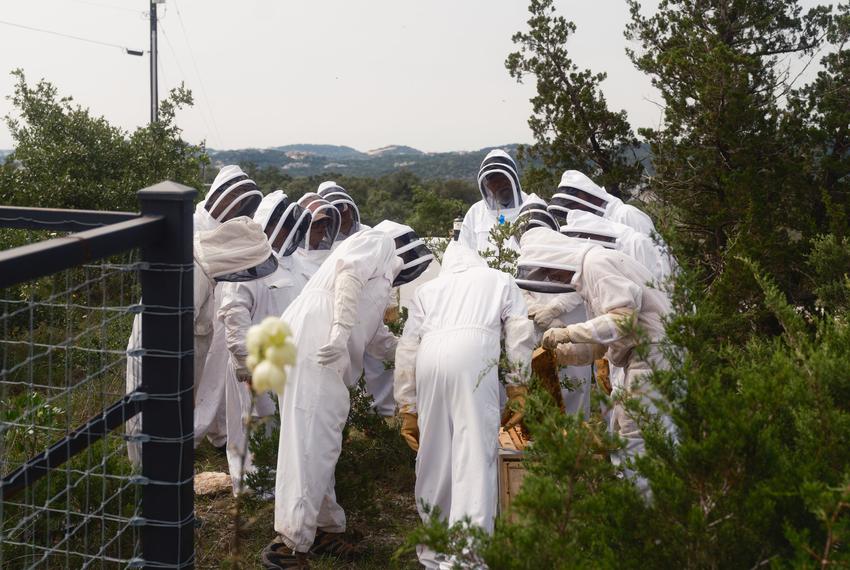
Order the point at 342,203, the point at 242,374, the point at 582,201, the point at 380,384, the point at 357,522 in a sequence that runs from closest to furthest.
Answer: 1. the point at 357,522
2. the point at 242,374
3. the point at 582,201
4. the point at 380,384
5. the point at 342,203

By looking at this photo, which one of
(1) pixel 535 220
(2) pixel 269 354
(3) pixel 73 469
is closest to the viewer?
(2) pixel 269 354

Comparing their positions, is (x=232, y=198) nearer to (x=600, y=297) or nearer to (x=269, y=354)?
(x=600, y=297)

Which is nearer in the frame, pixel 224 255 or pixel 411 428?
pixel 411 428

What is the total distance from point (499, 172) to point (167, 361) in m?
6.08

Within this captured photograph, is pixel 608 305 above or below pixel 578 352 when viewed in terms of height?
above

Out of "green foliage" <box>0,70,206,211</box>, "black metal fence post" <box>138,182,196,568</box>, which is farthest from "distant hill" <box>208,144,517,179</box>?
"black metal fence post" <box>138,182,196,568</box>

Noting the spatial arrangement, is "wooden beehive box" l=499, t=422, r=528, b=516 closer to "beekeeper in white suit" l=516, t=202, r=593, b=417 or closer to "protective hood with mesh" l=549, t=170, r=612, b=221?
"beekeeper in white suit" l=516, t=202, r=593, b=417

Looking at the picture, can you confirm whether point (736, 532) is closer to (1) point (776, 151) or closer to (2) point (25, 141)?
(1) point (776, 151)

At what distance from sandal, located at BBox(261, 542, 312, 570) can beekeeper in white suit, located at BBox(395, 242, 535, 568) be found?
633 mm

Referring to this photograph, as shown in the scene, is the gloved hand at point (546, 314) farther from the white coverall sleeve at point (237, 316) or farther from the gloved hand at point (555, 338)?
the white coverall sleeve at point (237, 316)

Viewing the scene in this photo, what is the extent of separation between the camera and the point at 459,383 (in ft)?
14.9

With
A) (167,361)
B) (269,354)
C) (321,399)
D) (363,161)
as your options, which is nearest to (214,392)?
(321,399)

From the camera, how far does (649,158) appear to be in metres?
8.73

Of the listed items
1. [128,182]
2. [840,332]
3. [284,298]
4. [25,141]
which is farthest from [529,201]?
[25,141]
